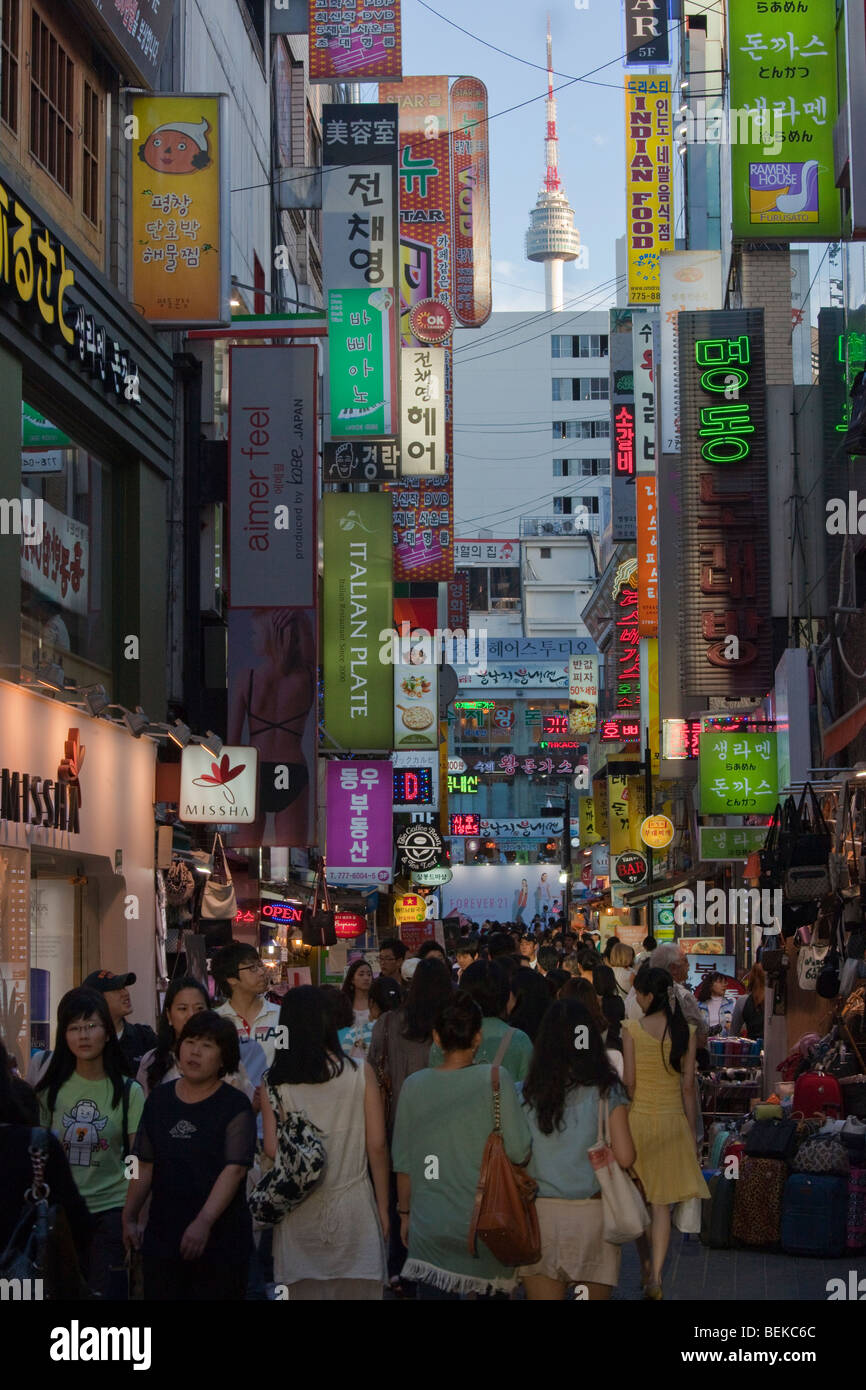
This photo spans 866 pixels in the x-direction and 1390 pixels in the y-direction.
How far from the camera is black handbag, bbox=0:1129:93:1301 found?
5691mm

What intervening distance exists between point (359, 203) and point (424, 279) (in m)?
11.5

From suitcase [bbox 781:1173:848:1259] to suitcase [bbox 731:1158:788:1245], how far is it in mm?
193

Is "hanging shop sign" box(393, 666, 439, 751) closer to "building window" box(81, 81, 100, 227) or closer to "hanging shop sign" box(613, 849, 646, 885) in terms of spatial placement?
"hanging shop sign" box(613, 849, 646, 885)

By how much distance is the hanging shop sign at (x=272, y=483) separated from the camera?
20.5 metres

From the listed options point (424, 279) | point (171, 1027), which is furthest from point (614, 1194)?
point (424, 279)

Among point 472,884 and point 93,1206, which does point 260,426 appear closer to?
point 93,1206

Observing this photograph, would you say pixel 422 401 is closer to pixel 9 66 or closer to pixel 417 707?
pixel 417 707

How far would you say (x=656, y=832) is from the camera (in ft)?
122

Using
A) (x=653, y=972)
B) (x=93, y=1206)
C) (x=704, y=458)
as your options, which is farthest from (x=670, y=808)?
(x=93, y=1206)

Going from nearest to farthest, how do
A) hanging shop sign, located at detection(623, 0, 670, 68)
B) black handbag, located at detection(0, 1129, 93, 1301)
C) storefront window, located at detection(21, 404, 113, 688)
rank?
black handbag, located at detection(0, 1129, 93, 1301) → storefront window, located at detection(21, 404, 113, 688) → hanging shop sign, located at detection(623, 0, 670, 68)

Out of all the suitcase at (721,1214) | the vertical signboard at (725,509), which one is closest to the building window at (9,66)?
the suitcase at (721,1214)

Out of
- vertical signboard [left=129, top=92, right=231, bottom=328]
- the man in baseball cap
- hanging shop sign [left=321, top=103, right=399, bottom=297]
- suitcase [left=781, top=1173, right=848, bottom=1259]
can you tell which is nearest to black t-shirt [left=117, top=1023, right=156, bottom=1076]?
the man in baseball cap

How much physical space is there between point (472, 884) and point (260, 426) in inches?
2363

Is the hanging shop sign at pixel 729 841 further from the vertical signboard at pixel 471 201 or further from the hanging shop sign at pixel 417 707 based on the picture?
the vertical signboard at pixel 471 201
